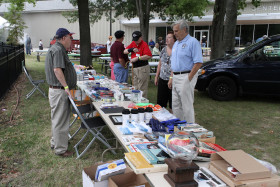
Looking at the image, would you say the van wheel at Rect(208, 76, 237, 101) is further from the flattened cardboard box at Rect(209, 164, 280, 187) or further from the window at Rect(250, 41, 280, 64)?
the flattened cardboard box at Rect(209, 164, 280, 187)

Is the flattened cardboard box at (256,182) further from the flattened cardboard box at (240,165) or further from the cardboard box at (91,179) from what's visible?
the cardboard box at (91,179)

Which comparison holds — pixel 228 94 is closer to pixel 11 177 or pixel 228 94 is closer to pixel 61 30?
pixel 61 30

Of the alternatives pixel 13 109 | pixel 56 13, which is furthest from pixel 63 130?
pixel 56 13

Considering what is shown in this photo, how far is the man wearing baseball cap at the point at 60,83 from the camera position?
11.0 ft

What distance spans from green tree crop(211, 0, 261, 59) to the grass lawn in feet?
8.46

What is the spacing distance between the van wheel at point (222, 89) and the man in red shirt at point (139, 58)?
7.93 ft

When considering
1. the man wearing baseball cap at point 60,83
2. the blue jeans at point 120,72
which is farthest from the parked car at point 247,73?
the man wearing baseball cap at point 60,83

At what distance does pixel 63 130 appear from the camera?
3.62 metres

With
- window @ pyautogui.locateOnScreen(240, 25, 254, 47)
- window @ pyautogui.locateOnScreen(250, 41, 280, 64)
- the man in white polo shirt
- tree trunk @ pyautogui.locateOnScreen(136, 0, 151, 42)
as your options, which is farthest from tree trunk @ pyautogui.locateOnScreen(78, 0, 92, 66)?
window @ pyautogui.locateOnScreen(240, 25, 254, 47)

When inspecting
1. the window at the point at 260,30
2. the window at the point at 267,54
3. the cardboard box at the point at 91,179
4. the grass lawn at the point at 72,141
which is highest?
the window at the point at 260,30

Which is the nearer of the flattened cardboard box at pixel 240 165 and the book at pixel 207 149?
the flattened cardboard box at pixel 240 165

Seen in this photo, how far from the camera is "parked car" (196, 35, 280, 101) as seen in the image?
6.48m

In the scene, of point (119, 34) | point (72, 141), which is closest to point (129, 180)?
point (72, 141)

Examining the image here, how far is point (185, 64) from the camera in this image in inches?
143
